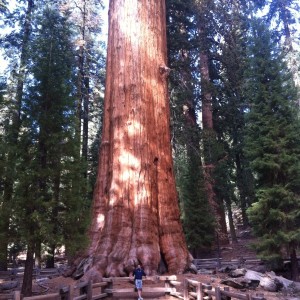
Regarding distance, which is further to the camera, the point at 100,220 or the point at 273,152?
the point at 273,152

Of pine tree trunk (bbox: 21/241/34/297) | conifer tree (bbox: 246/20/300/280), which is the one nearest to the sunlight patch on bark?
pine tree trunk (bbox: 21/241/34/297)

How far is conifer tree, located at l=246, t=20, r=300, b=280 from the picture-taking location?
12391 mm

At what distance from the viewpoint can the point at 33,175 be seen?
8555mm

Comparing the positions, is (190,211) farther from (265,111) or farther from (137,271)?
(137,271)

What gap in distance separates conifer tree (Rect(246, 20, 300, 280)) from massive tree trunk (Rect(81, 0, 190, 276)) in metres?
4.13

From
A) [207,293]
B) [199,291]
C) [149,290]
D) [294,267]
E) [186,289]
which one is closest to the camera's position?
[207,293]

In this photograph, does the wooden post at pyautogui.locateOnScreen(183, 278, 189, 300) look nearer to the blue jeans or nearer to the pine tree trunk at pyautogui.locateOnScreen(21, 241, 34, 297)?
the blue jeans

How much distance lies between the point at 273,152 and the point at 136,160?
5.98 m

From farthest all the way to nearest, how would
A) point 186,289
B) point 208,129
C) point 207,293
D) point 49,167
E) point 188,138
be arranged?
1. point 208,129
2. point 188,138
3. point 49,167
4. point 186,289
5. point 207,293

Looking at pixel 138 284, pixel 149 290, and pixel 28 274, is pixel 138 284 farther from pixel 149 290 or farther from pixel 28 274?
pixel 28 274

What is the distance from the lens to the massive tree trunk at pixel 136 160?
30.1 feet

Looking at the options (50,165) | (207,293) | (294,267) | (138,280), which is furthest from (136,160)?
(294,267)

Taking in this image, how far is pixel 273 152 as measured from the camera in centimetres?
1330

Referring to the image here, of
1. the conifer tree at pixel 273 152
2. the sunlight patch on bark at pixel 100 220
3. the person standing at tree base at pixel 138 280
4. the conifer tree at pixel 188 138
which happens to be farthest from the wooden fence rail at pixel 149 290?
the conifer tree at pixel 188 138
